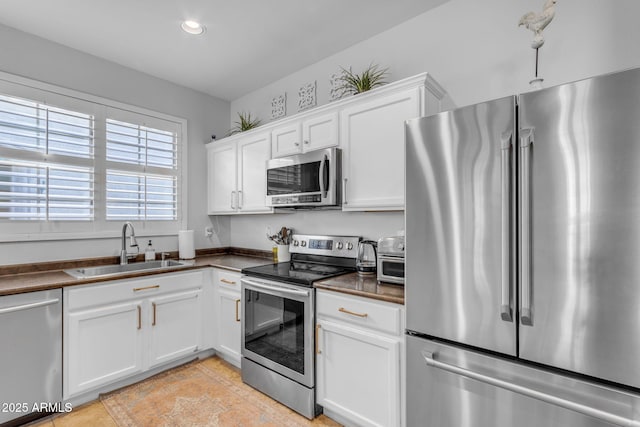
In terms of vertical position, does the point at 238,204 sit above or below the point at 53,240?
above

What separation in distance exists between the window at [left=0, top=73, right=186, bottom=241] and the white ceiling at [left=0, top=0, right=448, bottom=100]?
0.49 metres

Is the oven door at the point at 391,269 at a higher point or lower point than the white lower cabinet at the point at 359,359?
higher

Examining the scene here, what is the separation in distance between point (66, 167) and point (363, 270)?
2588 mm

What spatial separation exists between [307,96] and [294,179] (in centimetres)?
93

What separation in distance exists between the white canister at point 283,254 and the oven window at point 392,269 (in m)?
1.19

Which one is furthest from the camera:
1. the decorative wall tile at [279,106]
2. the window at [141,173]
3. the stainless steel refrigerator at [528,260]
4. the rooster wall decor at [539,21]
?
the decorative wall tile at [279,106]

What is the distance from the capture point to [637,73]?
3.23 feet

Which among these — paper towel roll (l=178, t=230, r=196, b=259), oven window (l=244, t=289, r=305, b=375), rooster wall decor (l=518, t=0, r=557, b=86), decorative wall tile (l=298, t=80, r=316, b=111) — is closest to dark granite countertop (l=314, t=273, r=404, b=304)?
oven window (l=244, t=289, r=305, b=375)

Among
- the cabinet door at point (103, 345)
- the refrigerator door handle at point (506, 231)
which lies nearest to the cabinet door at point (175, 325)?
the cabinet door at point (103, 345)

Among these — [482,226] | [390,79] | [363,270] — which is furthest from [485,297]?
[390,79]

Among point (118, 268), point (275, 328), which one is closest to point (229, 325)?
point (275, 328)

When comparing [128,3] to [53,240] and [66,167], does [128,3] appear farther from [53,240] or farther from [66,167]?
[53,240]

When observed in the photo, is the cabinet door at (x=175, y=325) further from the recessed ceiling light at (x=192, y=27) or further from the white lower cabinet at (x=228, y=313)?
the recessed ceiling light at (x=192, y=27)

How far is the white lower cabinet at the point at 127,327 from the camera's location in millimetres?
2143
